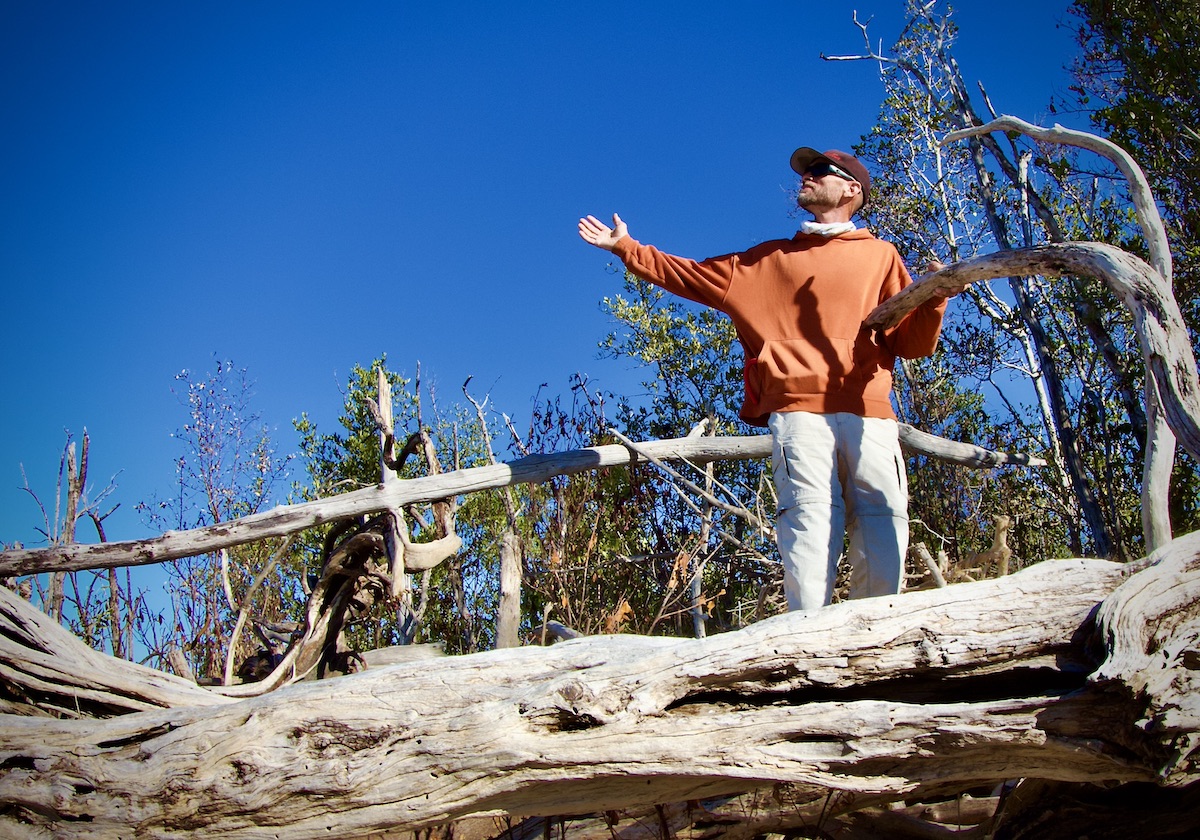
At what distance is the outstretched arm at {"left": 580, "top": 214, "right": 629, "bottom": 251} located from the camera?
12.6 ft

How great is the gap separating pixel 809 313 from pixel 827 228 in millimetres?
422

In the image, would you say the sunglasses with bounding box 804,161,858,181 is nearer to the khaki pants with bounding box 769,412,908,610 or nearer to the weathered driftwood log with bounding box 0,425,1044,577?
the khaki pants with bounding box 769,412,908,610

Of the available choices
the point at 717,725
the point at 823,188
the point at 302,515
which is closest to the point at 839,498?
the point at 717,725

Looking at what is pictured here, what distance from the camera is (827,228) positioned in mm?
3717

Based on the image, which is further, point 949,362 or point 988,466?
point 949,362

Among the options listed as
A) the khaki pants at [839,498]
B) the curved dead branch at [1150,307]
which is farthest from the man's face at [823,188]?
the khaki pants at [839,498]

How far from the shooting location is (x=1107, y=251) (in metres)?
2.94

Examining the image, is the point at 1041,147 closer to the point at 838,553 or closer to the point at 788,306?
the point at 788,306

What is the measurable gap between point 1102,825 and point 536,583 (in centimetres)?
431

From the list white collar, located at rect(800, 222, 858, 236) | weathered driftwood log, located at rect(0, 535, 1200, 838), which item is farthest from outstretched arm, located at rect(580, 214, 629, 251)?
weathered driftwood log, located at rect(0, 535, 1200, 838)

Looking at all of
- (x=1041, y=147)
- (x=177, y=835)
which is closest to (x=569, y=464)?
(x=177, y=835)

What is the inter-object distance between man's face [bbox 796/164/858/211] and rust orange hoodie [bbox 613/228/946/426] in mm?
164

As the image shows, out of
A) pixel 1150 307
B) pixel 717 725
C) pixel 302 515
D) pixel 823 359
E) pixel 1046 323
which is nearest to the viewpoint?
pixel 717 725

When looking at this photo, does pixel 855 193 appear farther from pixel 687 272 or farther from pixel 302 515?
pixel 302 515
